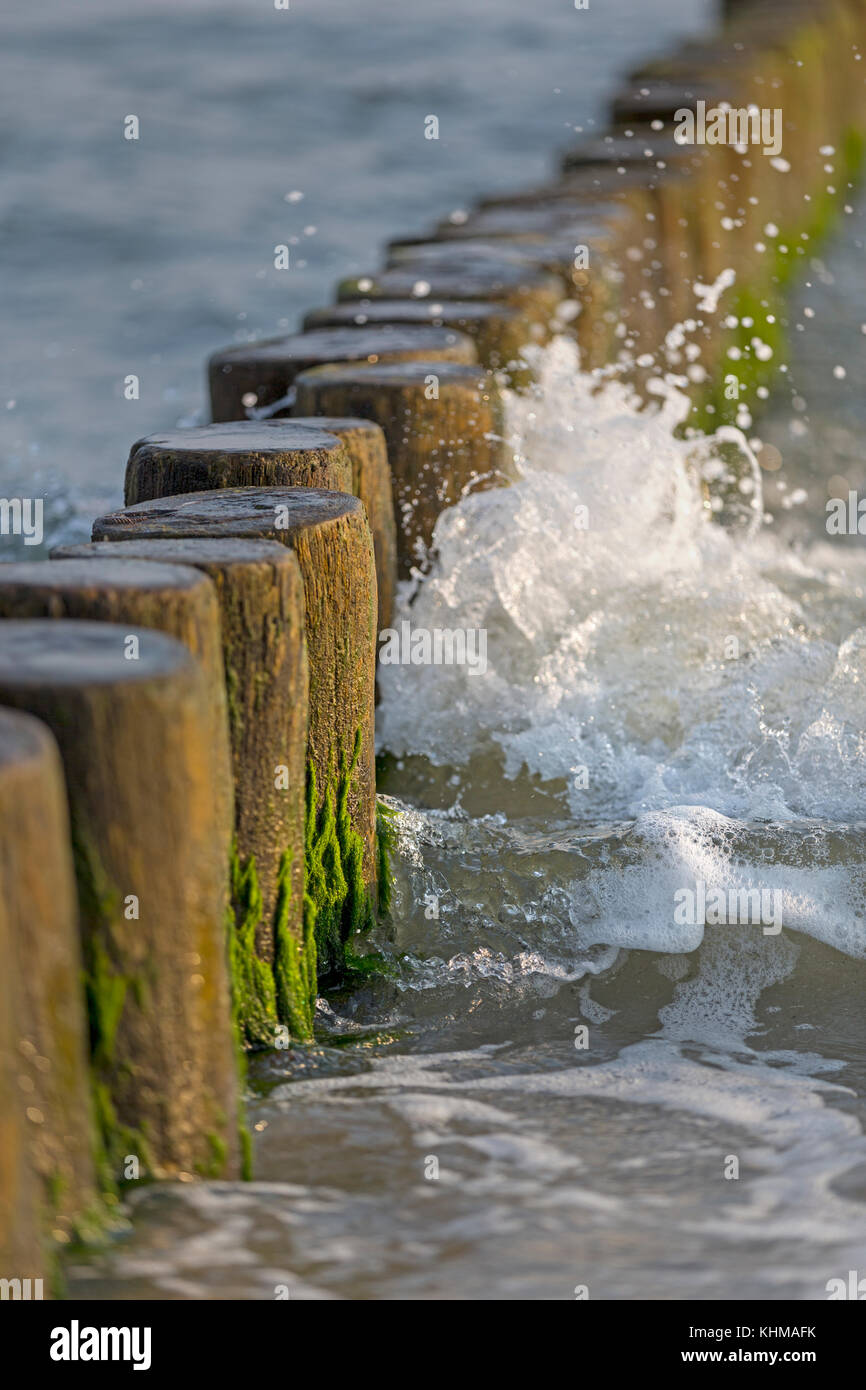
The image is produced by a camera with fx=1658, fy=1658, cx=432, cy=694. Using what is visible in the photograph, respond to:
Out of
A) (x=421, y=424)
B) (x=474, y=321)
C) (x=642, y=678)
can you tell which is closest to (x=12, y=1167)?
(x=421, y=424)

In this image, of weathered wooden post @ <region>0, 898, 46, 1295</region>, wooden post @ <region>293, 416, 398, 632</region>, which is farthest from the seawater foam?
weathered wooden post @ <region>0, 898, 46, 1295</region>

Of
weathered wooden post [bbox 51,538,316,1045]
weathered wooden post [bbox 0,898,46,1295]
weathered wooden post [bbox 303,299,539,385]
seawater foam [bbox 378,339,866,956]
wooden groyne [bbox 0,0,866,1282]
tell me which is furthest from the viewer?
weathered wooden post [bbox 303,299,539,385]

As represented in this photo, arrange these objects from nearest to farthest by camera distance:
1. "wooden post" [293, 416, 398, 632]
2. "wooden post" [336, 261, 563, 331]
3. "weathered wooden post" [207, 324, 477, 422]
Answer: "wooden post" [293, 416, 398, 632]
"weathered wooden post" [207, 324, 477, 422]
"wooden post" [336, 261, 563, 331]

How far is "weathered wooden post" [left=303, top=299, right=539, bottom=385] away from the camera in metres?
4.91

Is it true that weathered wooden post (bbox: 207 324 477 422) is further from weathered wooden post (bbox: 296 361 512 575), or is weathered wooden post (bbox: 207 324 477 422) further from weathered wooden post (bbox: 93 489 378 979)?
weathered wooden post (bbox: 93 489 378 979)

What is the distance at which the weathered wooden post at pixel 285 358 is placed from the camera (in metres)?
4.38

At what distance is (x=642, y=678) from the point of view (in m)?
4.31

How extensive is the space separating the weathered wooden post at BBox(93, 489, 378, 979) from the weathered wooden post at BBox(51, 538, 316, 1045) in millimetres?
154

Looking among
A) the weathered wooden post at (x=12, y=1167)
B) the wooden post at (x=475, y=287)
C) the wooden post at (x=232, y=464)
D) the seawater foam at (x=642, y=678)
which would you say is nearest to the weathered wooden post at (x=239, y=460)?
the wooden post at (x=232, y=464)

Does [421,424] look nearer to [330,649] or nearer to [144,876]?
[330,649]

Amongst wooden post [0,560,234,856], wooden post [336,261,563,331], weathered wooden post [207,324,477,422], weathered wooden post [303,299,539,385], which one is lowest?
wooden post [0,560,234,856]

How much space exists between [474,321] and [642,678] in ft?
4.29
